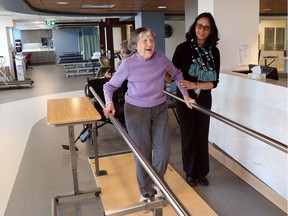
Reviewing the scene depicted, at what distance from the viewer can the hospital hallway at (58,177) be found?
8.98 feet

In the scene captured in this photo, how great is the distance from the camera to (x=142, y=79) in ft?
7.23

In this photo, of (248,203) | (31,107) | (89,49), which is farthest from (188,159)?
(89,49)

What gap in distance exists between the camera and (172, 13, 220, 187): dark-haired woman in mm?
2656

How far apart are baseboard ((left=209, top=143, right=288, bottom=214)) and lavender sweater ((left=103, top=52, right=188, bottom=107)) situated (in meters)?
1.30

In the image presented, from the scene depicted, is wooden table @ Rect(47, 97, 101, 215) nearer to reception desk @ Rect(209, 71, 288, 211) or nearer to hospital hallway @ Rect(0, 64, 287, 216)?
hospital hallway @ Rect(0, 64, 287, 216)

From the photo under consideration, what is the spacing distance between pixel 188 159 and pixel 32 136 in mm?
2960

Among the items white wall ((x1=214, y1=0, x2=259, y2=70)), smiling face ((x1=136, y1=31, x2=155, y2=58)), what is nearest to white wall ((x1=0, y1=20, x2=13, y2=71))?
white wall ((x1=214, y1=0, x2=259, y2=70))

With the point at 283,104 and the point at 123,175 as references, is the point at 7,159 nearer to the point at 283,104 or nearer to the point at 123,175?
the point at 123,175

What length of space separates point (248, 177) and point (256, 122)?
55 centimetres

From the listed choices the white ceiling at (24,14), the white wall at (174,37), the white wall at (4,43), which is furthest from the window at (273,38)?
the white wall at (4,43)

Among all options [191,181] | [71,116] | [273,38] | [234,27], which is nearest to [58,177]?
[71,116]

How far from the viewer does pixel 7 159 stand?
4.07 m

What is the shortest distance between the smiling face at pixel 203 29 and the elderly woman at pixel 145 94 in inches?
18.0

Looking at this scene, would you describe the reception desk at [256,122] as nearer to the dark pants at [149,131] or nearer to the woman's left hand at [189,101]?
the woman's left hand at [189,101]
